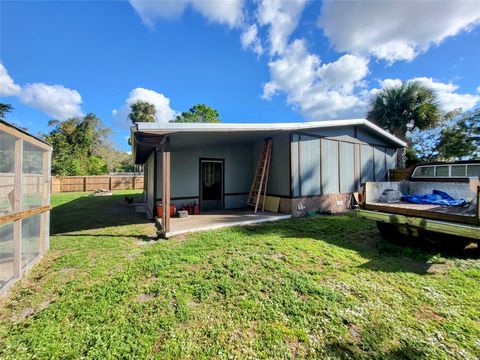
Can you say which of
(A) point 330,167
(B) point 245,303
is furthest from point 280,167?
(B) point 245,303

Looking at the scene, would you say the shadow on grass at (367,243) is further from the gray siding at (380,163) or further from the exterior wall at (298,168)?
the gray siding at (380,163)

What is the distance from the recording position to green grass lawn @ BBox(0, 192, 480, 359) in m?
1.92

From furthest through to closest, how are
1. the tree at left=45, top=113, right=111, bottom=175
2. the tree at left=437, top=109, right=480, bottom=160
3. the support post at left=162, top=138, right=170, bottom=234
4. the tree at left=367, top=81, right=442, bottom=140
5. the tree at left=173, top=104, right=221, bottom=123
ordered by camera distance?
the tree at left=173, top=104, right=221, bottom=123 < the tree at left=45, top=113, right=111, bottom=175 < the tree at left=437, top=109, right=480, bottom=160 < the tree at left=367, top=81, right=442, bottom=140 < the support post at left=162, top=138, right=170, bottom=234

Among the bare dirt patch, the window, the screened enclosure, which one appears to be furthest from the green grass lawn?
the window

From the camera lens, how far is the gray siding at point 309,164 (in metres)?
7.75

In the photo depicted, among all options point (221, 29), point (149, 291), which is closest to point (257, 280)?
point (149, 291)

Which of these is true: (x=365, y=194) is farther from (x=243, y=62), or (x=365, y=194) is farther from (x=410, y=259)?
(x=243, y=62)

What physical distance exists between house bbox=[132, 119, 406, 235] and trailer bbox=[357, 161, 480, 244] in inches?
104

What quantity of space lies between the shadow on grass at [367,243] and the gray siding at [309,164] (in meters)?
1.43

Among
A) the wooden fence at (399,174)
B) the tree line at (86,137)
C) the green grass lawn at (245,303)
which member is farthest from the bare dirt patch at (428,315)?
the tree line at (86,137)

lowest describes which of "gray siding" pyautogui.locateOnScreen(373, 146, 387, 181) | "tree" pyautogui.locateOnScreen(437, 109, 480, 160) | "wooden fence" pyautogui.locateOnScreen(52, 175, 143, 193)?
"wooden fence" pyautogui.locateOnScreen(52, 175, 143, 193)

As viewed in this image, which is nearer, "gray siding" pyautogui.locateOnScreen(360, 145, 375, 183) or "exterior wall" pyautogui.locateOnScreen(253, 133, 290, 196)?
"exterior wall" pyautogui.locateOnScreen(253, 133, 290, 196)

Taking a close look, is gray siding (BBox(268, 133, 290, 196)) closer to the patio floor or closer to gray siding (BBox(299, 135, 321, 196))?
gray siding (BBox(299, 135, 321, 196))

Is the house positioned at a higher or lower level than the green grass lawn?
higher
